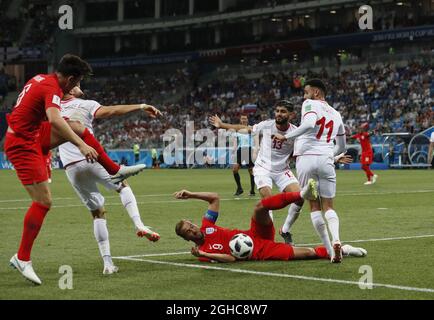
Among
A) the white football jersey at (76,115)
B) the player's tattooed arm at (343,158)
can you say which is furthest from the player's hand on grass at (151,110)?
the player's tattooed arm at (343,158)

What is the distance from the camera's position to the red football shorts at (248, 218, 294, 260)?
1097 centimetres

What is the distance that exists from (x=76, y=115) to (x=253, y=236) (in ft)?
9.40

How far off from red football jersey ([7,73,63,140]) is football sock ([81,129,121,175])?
79 centimetres

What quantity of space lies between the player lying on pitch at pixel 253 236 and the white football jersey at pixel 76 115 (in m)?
1.43

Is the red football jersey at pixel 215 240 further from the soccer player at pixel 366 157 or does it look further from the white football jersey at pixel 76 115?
the soccer player at pixel 366 157

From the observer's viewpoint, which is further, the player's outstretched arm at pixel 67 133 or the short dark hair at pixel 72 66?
the short dark hair at pixel 72 66

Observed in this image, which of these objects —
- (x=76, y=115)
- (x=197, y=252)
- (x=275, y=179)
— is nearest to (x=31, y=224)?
(x=76, y=115)

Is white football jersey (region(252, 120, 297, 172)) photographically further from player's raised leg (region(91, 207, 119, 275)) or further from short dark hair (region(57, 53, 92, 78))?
short dark hair (region(57, 53, 92, 78))

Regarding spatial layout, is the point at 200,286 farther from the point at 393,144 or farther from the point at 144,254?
the point at 393,144

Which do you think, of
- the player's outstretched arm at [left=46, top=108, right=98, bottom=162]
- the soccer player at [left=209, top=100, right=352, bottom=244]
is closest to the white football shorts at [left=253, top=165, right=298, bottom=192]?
the soccer player at [left=209, top=100, right=352, bottom=244]

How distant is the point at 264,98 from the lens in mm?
64438

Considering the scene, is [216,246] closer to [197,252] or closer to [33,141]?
[197,252]

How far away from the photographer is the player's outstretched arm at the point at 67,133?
8781 millimetres
